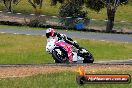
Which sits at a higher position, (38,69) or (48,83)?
(48,83)

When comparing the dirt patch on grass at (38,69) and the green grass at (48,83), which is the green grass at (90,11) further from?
the green grass at (48,83)

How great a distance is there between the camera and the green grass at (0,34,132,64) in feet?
99.0

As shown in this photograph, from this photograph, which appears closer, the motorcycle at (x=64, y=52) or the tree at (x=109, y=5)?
the motorcycle at (x=64, y=52)

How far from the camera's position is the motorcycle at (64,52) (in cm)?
2033

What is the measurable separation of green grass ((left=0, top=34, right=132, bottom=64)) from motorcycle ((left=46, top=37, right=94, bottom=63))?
774 centimetres

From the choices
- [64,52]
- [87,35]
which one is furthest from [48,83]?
[87,35]

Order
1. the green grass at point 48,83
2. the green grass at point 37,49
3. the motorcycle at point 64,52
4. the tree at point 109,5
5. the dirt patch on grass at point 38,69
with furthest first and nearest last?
the tree at point 109,5, the green grass at point 37,49, the motorcycle at point 64,52, the dirt patch on grass at point 38,69, the green grass at point 48,83

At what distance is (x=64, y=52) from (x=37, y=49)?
1306 centimetres

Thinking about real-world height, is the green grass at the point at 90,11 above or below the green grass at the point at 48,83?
below

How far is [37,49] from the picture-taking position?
33.8m

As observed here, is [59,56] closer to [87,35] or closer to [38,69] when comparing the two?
[38,69]

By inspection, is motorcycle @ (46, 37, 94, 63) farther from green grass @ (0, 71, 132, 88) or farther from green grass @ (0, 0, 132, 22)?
green grass @ (0, 0, 132, 22)

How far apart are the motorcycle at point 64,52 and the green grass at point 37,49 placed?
7.74 meters

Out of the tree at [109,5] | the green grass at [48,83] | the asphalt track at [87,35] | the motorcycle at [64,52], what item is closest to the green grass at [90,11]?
the tree at [109,5]
